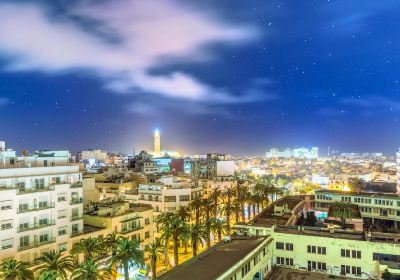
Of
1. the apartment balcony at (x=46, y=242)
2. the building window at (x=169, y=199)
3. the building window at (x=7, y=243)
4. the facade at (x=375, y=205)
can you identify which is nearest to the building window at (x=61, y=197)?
the apartment balcony at (x=46, y=242)

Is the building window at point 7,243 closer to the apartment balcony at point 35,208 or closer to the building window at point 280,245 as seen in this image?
the apartment balcony at point 35,208

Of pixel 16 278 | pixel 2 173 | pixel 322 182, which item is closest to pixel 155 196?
pixel 2 173

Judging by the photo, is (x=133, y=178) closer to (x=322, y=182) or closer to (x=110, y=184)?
(x=110, y=184)

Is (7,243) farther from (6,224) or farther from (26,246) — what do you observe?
(26,246)

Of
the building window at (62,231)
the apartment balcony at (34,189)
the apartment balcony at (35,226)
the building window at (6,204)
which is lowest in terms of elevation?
the building window at (62,231)

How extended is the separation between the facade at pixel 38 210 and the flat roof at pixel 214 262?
2413 centimetres

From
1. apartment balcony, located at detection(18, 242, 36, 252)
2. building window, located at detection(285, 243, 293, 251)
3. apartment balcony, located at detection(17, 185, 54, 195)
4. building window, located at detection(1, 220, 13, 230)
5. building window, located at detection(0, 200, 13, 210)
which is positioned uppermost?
apartment balcony, located at detection(17, 185, 54, 195)

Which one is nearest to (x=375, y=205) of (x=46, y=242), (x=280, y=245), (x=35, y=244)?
(x=280, y=245)

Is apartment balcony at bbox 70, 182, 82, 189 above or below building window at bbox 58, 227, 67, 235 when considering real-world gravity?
above

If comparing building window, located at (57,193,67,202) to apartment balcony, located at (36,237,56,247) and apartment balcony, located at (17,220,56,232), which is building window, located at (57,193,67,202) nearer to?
apartment balcony, located at (17,220,56,232)

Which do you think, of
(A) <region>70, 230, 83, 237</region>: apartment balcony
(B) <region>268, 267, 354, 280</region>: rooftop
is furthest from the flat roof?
(A) <region>70, 230, 83, 237</region>: apartment balcony

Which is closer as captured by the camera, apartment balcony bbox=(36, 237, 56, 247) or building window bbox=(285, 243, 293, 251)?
apartment balcony bbox=(36, 237, 56, 247)

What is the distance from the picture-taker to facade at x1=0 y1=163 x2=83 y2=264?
155ft

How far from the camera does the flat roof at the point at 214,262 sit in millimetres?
34812
